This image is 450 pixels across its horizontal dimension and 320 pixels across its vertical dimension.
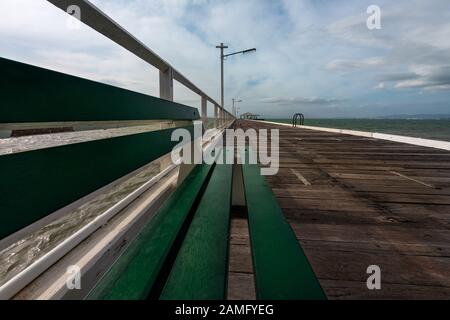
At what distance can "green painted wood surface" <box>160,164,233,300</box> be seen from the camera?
2.47 feet

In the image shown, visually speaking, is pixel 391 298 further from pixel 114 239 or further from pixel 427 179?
pixel 427 179

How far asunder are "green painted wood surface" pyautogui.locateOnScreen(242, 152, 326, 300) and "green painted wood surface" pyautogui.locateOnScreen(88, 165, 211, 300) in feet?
1.02

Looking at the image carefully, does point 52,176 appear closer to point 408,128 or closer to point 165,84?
point 165,84

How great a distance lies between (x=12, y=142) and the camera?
66 centimetres

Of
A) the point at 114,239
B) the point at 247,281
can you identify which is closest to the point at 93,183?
the point at 114,239

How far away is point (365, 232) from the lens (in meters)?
1.31

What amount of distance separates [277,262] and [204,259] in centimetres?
29

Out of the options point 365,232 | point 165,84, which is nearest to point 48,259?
point 365,232

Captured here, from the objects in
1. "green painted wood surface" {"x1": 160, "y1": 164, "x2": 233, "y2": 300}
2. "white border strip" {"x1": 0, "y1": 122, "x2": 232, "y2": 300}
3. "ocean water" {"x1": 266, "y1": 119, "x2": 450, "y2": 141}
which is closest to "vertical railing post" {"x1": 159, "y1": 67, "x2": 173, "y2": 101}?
"white border strip" {"x1": 0, "y1": 122, "x2": 232, "y2": 300}

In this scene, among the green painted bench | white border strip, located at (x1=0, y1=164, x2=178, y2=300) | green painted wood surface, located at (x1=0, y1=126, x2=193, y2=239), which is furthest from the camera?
white border strip, located at (x1=0, y1=164, x2=178, y2=300)

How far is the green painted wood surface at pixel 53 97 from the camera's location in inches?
23.9

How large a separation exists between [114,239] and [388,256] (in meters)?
1.29

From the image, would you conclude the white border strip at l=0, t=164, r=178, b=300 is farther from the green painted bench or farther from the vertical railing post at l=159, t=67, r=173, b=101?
the vertical railing post at l=159, t=67, r=173, b=101

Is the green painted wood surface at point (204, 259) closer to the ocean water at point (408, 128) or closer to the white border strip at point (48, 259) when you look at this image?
the white border strip at point (48, 259)
